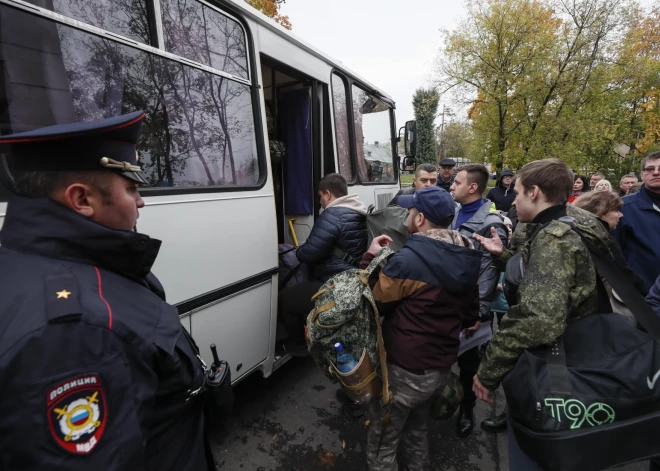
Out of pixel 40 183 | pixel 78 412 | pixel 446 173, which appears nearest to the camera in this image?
pixel 78 412

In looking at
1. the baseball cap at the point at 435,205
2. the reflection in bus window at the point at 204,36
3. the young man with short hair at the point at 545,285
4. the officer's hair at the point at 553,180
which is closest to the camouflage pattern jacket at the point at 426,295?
the baseball cap at the point at 435,205

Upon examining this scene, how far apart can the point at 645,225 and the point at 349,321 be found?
262cm

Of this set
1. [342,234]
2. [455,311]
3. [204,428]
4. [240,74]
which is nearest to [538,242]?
[455,311]

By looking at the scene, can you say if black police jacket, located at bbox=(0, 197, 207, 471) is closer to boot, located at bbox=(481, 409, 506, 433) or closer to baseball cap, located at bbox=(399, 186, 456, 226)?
baseball cap, located at bbox=(399, 186, 456, 226)

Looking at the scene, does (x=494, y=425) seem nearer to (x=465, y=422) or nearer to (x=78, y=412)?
(x=465, y=422)

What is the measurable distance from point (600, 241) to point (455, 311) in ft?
2.50

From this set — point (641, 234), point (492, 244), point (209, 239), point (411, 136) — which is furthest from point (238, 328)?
point (411, 136)

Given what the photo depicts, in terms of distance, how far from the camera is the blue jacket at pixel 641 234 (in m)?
2.79

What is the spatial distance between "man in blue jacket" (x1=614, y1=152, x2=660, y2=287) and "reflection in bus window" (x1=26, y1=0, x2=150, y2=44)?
3644mm

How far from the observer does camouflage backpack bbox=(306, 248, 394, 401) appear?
1.81 metres

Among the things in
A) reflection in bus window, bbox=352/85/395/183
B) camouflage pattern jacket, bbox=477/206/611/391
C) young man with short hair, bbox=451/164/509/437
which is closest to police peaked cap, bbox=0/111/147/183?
camouflage pattern jacket, bbox=477/206/611/391

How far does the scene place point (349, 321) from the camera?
186cm

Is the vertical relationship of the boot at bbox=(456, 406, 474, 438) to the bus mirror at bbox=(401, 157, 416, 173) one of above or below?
below

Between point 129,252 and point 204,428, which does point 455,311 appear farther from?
point 129,252
